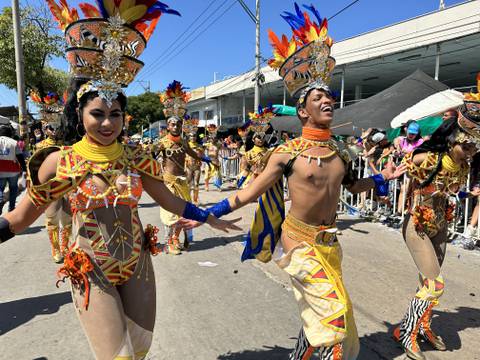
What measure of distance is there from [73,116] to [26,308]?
2676mm

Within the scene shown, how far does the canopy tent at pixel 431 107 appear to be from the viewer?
25.2 ft

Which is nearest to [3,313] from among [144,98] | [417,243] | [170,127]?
[170,127]

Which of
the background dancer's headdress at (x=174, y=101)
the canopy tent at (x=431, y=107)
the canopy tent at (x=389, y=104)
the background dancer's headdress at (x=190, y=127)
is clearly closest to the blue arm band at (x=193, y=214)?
the background dancer's headdress at (x=174, y=101)

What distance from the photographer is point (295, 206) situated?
2.77 meters

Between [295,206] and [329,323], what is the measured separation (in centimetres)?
85

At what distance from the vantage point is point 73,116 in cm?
254

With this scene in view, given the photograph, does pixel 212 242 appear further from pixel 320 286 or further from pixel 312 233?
pixel 320 286

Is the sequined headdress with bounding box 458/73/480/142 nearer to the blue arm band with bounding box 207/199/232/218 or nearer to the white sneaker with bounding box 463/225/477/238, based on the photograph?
the blue arm band with bounding box 207/199/232/218

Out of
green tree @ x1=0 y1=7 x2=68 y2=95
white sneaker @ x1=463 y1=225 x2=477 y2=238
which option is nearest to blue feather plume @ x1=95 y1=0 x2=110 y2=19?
white sneaker @ x1=463 y1=225 x2=477 y2=238

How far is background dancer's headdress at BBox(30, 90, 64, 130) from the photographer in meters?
7.38

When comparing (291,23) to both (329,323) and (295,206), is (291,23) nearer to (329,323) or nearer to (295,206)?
(295,206)

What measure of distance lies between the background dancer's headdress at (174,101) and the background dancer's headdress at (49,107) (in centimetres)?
230

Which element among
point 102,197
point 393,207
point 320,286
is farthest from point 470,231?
point 102,197

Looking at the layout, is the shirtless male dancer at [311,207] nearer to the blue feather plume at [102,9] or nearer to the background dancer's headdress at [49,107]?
the blue feather plume at [102,9]
